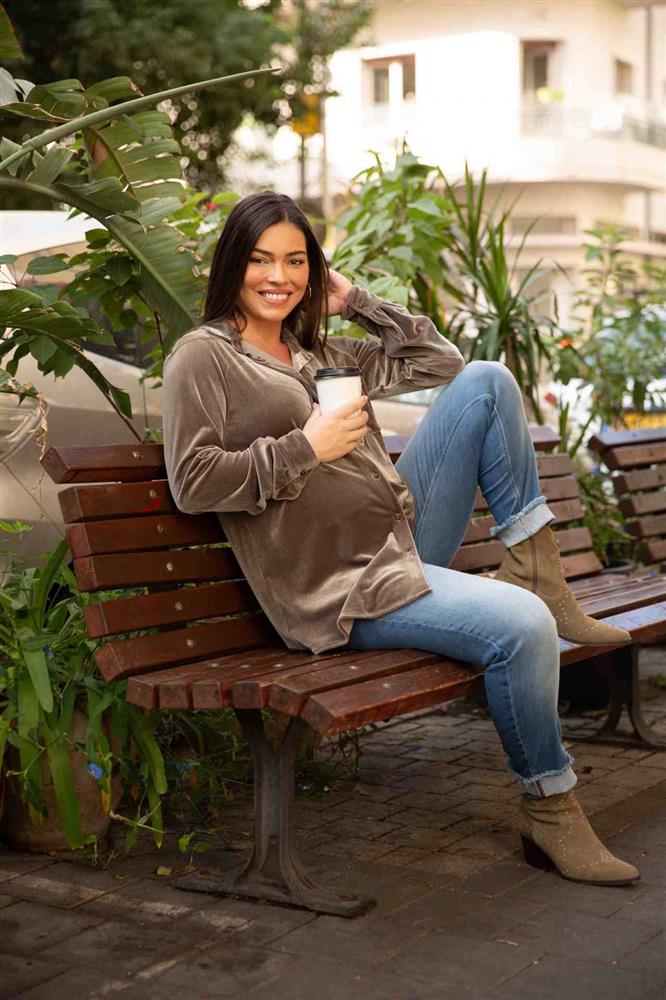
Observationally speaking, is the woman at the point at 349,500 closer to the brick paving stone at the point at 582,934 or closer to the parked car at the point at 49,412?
the brick paving stone at the point at 582,934

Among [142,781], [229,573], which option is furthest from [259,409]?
[142,781]

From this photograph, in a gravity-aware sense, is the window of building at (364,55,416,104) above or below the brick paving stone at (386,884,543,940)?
above

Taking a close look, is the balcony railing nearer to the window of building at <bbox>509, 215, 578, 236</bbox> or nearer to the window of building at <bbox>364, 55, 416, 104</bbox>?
the window of building at <bbox>509, 215, 578, 236</bbox>

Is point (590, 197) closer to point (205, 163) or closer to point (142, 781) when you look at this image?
point (205, 163)

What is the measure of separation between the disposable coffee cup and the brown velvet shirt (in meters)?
0.11

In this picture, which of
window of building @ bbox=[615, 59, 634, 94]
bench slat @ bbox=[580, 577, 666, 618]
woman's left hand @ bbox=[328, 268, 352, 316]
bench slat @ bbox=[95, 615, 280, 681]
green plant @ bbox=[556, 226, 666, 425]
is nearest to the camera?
bench slat @ bbox=[95, 615, 280, 681]

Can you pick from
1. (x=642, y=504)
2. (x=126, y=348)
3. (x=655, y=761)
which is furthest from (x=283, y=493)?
(x=642, y=504)

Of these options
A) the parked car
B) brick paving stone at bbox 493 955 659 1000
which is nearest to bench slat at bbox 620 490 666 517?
the parked car

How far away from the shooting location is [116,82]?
444 centimetres

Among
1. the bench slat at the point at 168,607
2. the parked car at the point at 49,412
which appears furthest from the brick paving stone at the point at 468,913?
the parked car at the point at 49,412

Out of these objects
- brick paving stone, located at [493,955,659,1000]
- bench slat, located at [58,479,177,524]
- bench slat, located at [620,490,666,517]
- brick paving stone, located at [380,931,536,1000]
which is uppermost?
bench slat, located at [58,479,177,524]

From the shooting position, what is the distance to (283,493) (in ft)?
12.4

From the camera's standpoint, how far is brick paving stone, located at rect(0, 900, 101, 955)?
3443mm

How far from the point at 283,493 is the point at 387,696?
0.64 m
